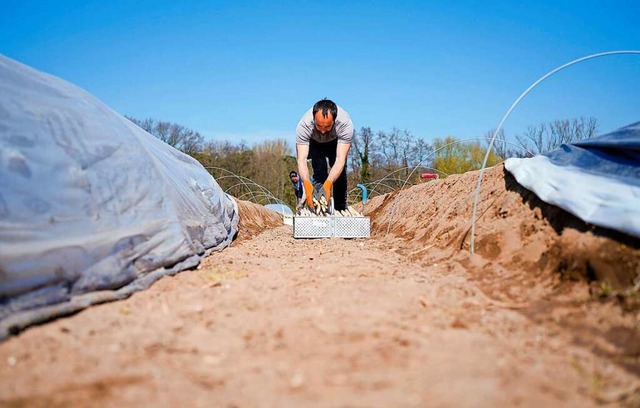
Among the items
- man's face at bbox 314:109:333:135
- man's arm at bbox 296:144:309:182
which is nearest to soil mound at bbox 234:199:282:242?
man's arm at bbox 296:144:309:182

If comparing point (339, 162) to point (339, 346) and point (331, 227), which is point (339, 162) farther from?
point (339, 346)

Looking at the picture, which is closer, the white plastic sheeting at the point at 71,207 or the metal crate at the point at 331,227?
the white plastic sheeting at the point at 71,207

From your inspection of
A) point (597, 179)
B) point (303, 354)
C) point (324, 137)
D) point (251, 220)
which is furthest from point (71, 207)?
point (251, 220)

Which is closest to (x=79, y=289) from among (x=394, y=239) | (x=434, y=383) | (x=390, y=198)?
(x=434, y=383)

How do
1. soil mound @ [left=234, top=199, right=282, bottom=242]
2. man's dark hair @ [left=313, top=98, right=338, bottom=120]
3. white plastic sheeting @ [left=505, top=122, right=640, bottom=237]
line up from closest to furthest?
white plastic sheeting @ [left=505, top=122, right=640, bottom=237] → man's dark hair @ [left=313, top=98, right=338, bottom=120] → soil mound @ [left=234, top=199, right=282, bottom=242]

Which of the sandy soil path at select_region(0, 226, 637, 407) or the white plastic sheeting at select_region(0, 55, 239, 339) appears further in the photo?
the white plastic sheeting at select_region(0, 55, 239, 339)

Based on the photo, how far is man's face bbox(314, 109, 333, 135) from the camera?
5.23 m

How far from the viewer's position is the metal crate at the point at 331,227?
5.36 meters

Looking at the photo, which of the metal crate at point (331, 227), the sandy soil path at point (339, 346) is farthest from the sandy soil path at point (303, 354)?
the metal crate at point (331, 227)

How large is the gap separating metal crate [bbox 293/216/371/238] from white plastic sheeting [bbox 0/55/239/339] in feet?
6.68

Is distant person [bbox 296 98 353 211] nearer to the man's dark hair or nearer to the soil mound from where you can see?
the man's dark hair

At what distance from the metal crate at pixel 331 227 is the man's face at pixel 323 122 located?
114 centimetres

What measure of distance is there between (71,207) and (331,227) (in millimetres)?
3457

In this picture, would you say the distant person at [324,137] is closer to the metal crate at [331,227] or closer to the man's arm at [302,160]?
the man's arm at [302,160]
